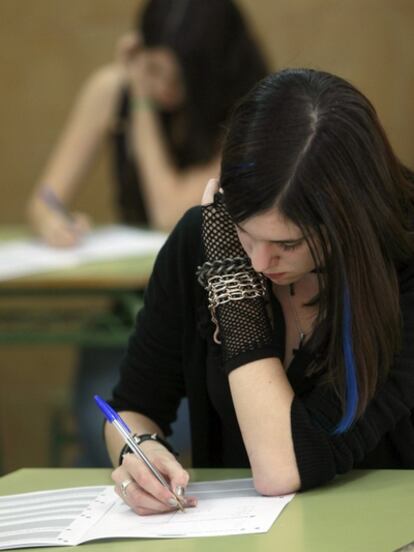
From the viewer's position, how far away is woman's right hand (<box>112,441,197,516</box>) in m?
1.72

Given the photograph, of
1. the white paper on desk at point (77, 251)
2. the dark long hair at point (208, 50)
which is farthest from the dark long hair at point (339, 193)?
the dark long hair at point (208, 50)

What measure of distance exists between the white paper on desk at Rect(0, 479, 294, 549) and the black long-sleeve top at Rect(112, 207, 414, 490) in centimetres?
12

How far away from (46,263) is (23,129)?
74.0 inches

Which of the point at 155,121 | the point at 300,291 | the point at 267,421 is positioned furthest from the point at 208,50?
the point at 267,421

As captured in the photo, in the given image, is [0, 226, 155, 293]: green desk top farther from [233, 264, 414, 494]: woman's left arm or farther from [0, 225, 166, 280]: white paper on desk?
[233, 264, 414, 494]: woman's left arm

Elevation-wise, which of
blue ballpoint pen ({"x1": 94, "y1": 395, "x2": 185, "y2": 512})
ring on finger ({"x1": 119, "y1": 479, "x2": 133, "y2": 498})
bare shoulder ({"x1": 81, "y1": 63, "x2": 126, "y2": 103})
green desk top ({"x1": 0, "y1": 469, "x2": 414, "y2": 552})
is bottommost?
green desk top ({"x1": 0, "y1": 469, "x2": 414, "y2": 552})

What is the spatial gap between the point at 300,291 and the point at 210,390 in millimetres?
226

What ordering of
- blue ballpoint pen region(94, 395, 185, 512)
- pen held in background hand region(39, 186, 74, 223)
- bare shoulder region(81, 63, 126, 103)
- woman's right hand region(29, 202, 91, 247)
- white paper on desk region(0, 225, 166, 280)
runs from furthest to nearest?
1. bare shoulder region(81, 63, 126, 103)
2. pen held in background hand region(39, 186, 74, 223)
3. woman's right hand region(29, 202, 91, 247)
4. white paper on desk region(0, 225, 166, 280)
5. blue ballpoint pen region(94, 395, 185, 512)

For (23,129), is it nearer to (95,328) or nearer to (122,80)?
(122,80)

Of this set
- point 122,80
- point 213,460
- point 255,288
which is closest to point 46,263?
point 122,80

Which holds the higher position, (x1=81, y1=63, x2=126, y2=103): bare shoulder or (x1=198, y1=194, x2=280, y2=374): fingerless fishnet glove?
(x1=81, y1=63, x2=126, y2=103): bare shoulder

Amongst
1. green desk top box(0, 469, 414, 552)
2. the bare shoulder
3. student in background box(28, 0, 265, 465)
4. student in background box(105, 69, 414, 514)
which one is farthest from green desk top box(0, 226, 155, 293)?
green desk top box(0, 469, 414, 552)

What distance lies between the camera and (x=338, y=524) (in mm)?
1598

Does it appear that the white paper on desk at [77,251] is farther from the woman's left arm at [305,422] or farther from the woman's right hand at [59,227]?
the woman's left arm at [305,422]
